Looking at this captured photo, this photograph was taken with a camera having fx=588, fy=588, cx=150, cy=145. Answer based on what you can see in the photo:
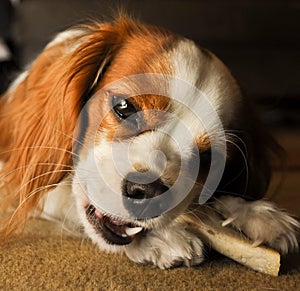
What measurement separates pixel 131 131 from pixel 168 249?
0.85ft

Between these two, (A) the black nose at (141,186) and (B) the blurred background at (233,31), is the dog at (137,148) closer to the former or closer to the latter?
(A) the black nose at (141,186)

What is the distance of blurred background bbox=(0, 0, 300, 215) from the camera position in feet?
8.86

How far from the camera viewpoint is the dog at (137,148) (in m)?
1.19

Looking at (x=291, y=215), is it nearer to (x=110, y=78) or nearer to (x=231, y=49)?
(x=110, y=78)

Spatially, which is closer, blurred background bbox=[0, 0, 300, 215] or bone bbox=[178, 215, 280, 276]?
bone bbox=[178, 215, 280, 276]

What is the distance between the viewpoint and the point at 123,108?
127 centimetres

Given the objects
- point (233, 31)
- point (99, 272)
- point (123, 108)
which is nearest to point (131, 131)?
point (123, 108)

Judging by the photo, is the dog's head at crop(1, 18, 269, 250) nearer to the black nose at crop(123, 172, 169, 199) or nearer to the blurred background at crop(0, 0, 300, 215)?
the black nose at crop(123, 172, 169, 199)

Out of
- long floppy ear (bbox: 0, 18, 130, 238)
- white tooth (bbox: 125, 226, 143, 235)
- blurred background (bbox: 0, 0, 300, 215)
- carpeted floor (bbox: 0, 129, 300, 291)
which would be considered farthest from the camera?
blurred background (bbox: 0, 0, 300, 215)

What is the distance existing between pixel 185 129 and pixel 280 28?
199cm

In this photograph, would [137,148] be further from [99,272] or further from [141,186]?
[99,272]

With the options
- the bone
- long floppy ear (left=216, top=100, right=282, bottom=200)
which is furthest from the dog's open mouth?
long floppy ear (left=216, top=100, right=282, bottom=200)

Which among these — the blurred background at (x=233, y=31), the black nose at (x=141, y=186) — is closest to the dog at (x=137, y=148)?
the black nose at (x=141, y=186)

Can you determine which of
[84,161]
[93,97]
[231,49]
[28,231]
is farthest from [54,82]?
[231,49]
